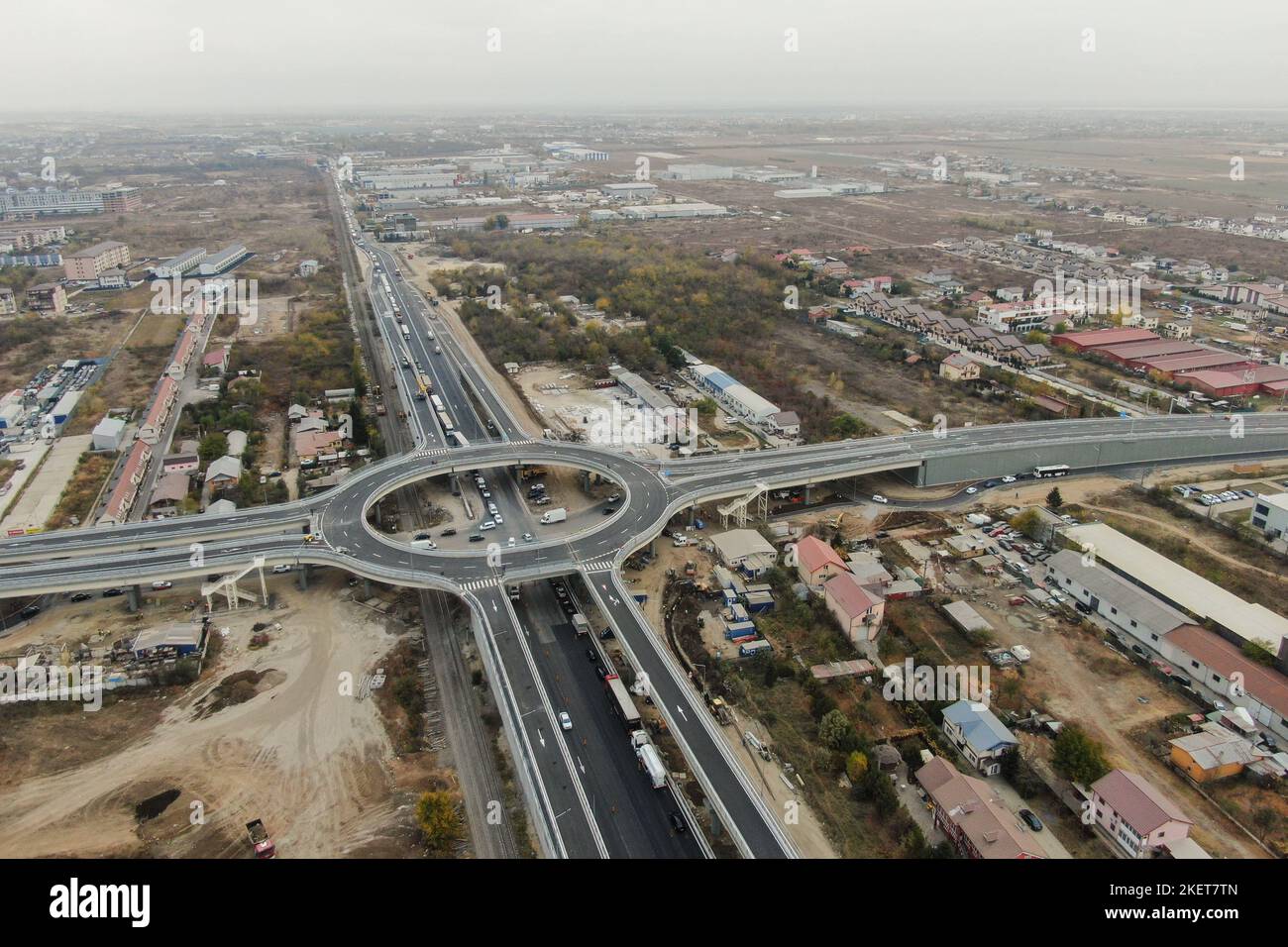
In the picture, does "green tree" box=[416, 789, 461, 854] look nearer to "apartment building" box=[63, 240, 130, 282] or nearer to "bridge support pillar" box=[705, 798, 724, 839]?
"bridge support pillar" box=[705, 798, 724, 839]

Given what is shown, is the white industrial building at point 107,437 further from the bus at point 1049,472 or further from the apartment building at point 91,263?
the bus at point 1049,472

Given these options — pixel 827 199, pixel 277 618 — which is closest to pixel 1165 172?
pixel 827 199

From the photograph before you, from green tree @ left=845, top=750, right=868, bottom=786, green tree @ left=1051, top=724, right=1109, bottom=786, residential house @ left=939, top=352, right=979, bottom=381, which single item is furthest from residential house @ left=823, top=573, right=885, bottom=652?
residential house @ left=939, top=352, right=979, bottom=381

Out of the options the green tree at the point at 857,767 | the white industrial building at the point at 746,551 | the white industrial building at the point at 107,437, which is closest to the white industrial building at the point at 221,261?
the white industrial building at the point at 107,437

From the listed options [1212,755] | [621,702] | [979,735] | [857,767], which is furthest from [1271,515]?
[621,702]

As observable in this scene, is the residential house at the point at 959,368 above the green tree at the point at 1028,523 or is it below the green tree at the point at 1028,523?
above

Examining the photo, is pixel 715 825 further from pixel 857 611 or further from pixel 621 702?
pixel 857 611
